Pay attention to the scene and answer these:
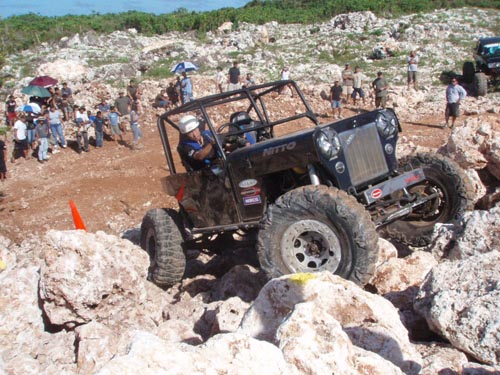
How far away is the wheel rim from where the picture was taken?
5.13 m

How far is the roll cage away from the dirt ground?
160 inches

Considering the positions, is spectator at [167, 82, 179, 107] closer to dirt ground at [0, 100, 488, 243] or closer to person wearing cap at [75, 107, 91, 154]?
dirt ground at [0, 100, 488, 243]

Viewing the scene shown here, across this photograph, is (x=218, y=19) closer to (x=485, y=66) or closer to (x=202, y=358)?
(x=485, y=66)

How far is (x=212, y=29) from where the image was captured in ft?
124

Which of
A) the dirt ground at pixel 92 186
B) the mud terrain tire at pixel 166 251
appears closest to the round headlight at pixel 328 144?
the mud terrain tire at pixel 166 251

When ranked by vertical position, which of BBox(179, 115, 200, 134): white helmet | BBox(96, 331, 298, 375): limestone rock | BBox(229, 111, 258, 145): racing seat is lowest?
BBox(96, 331, 298, 375): limestone rock

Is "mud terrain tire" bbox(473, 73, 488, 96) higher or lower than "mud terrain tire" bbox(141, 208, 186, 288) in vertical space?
lower

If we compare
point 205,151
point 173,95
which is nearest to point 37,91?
point 173,95

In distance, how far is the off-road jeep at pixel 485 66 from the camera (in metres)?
17.9

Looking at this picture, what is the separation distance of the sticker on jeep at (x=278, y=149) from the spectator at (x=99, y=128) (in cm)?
1185

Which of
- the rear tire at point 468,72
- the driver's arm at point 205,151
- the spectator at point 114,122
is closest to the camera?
the driver's arm at point 205,151

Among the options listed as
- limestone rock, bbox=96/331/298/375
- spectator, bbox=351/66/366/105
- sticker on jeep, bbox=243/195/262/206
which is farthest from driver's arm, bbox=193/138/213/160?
spectator, bbox=351/66/366/105

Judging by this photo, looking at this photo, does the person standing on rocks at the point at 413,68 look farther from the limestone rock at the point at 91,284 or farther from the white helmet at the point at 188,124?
the limestone rock at the point at 91,284

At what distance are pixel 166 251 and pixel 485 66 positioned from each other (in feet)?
50.7
